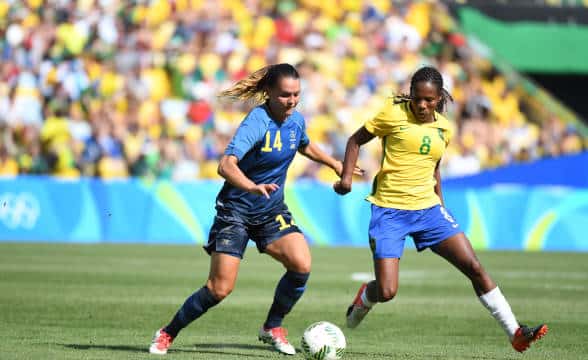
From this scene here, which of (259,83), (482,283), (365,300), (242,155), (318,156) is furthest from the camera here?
(365,300)

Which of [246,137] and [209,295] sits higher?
[246,137]

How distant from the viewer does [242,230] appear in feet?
30.6

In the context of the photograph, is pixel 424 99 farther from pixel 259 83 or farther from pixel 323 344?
pixel 323 344

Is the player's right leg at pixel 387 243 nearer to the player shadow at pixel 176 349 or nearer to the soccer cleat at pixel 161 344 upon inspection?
the player shadow at pixel 176 349

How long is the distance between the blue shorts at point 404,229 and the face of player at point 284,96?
1159 mm

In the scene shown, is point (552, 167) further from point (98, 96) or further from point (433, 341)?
point (433, 341)

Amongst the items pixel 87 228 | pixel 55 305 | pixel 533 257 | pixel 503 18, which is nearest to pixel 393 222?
pixel 55 305

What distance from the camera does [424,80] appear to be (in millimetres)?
9188

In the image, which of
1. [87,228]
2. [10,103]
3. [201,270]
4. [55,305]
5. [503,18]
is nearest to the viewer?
[55,305]

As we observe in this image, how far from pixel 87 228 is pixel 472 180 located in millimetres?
8240

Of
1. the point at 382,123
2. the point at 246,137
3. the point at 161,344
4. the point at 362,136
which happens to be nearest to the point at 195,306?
the point at 161,344

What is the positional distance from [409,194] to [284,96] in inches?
52.1

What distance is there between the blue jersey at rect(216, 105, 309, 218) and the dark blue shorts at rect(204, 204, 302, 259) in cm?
6

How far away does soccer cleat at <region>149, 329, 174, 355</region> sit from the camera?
9096 millimetres
